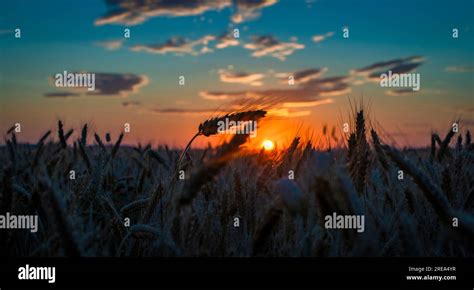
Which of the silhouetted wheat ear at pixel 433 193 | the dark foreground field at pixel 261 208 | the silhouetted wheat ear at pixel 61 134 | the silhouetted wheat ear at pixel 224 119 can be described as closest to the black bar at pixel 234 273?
the dark foreground field at pixel 261 208

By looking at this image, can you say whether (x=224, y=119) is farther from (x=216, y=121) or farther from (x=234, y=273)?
(x=234, y=273)

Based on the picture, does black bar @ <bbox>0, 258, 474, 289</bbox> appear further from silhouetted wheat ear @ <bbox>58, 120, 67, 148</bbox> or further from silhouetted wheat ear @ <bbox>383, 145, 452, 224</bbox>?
silhouetted wheat ear @ <bbox>58, 120, 67, 148</bbox>

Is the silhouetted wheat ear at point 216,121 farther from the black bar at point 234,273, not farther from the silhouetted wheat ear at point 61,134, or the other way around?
the silhouetted wheat ear at point 61,134

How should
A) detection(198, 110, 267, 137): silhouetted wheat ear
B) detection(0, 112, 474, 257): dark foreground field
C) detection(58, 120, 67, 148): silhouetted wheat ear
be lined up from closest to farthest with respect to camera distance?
detection(0, 112, 474, 257): dark foreground field → detection(198, 110, 267, 137): silhouetted wheat ear → detection(58, 120, 67, 148): silhouetted wheat ear

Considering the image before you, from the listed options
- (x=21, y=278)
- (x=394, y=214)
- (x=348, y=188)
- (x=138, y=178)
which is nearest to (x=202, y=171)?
Answer: (x=348, y=188)

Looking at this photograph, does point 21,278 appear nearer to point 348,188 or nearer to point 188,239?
point 188,239

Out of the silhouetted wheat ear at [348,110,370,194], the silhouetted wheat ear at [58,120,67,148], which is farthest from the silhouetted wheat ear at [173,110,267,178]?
the silhouetted wheat ear at [58,120,67,148]

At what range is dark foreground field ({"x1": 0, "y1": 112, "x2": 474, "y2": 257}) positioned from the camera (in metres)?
1.96

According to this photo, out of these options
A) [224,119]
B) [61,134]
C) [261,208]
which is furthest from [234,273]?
[61,134]

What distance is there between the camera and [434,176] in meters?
2.99

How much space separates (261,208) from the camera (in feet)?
8.41

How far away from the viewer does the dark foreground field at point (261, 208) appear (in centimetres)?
196

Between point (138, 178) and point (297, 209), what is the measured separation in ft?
7.79

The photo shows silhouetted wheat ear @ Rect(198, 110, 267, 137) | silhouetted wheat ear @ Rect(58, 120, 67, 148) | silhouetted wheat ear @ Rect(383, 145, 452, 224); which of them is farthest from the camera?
silhouetted wheat ear @ Rect(58, 120, 67, 148)
